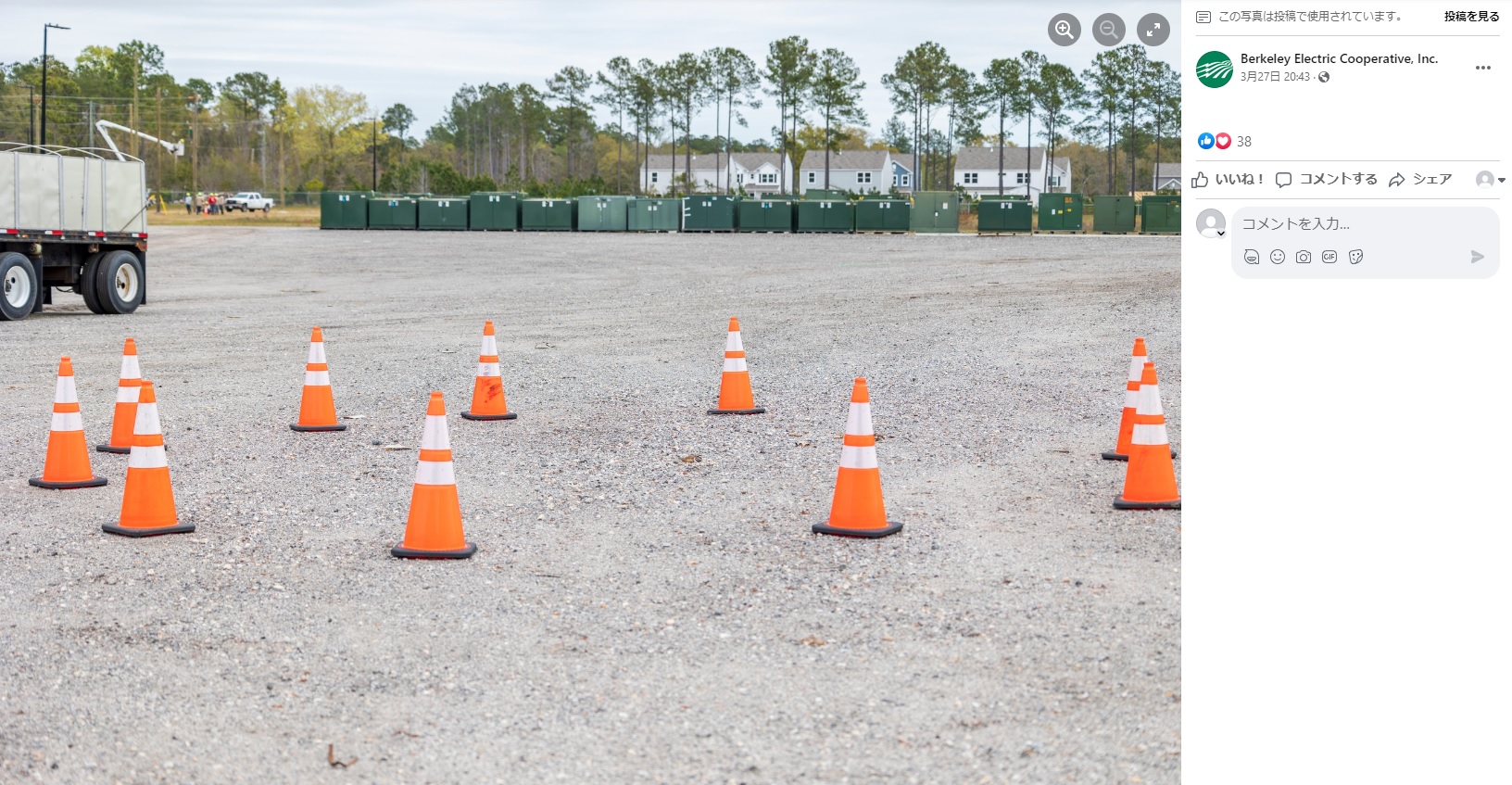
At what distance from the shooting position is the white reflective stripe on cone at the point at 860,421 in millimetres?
7332

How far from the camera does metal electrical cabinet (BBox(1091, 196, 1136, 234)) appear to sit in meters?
55.9

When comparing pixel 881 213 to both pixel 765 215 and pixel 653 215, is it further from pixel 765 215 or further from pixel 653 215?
pixel 653 215

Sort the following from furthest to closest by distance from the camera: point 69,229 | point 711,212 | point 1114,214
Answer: point 711,212, point 1114,214, point 69,229

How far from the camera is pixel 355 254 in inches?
1582

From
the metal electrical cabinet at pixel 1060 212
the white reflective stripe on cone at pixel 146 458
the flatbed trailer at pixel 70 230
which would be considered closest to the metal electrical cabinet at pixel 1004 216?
the metal electrical cabinet at pixel 1060 212

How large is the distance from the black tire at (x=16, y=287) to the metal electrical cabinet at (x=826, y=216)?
38.3 meters

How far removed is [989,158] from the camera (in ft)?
385

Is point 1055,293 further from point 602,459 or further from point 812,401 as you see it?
point 602,459

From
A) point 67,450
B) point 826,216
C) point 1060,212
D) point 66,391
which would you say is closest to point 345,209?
point 826,216

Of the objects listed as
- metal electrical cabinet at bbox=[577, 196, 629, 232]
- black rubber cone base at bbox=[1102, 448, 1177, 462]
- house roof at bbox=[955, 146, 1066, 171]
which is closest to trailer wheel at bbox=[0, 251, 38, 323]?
black rubber cone base at bbox=[1102, 448, 1177, 462]

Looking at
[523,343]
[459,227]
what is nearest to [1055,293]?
[523,343]

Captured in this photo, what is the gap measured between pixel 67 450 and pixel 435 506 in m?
3.13

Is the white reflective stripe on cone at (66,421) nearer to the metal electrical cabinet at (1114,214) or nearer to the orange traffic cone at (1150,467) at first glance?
the orange traffic cone at (1150,467)
